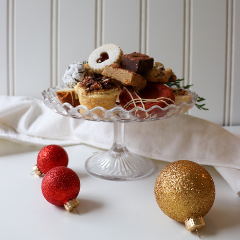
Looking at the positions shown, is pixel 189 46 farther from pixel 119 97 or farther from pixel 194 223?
pixel 194 223

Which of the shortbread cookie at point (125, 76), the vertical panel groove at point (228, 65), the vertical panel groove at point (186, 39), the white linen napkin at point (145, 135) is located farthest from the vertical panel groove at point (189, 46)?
the shortbread cookie at point (125, 76)

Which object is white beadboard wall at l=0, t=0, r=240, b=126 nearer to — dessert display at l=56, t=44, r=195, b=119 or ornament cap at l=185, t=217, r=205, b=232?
dessert display at l=56, t=44, r=195, b=119

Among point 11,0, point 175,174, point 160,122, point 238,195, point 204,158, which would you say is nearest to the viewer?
point 175,174

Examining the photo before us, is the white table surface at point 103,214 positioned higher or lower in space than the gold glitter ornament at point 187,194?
lower

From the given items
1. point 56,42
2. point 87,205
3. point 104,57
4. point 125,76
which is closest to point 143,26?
point 56,42

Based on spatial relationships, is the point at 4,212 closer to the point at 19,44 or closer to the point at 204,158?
the point at 204,158

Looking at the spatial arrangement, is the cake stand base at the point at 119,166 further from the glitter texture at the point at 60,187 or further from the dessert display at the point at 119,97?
the glitter texture at the point at 60,187

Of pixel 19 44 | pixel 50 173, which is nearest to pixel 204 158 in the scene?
pixel 50 173
